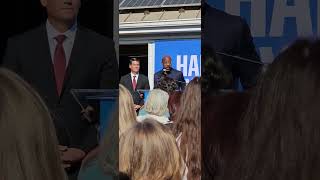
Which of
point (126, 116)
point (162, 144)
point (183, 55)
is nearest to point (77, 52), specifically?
point (126, 116)

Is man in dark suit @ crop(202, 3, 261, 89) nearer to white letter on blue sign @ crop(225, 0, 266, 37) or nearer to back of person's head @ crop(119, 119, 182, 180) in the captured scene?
white letter on blue sign @ crop(225, 0, 266, 37)

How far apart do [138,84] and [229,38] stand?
1473 mm

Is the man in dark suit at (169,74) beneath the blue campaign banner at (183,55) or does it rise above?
beneath

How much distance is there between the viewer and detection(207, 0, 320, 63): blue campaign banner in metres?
2.30

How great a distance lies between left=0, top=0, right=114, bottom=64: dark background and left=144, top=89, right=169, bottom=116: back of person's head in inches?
34.5

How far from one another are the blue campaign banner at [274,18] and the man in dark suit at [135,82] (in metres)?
1.43

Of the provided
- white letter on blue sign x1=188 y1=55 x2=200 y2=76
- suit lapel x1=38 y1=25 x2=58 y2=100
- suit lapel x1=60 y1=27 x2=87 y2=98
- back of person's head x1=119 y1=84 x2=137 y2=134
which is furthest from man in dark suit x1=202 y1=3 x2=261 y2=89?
white letter on blue sign x1=188 y1=55 x2=200 y2=76

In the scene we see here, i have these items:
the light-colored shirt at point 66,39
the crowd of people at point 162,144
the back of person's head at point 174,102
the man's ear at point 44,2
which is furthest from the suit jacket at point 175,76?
the man's ear at point 44,2

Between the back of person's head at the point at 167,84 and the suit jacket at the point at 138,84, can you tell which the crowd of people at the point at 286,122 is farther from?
the suit jacket at the point at 138,84

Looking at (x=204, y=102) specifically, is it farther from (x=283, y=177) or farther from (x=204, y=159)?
(x=283, y=177)

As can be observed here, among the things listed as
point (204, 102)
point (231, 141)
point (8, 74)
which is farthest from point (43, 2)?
point (8, 74)

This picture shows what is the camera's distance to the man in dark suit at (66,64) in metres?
2.79

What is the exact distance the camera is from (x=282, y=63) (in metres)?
0.92

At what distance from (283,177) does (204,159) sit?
148 centimetres
